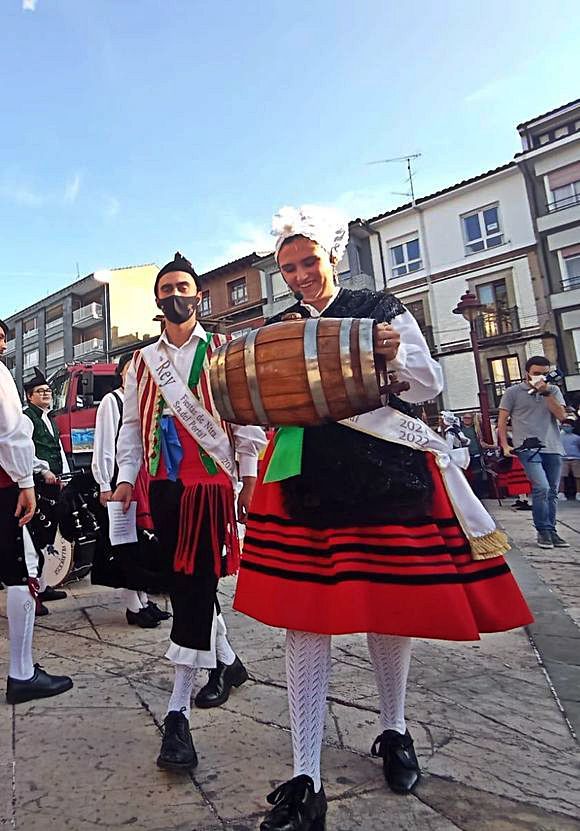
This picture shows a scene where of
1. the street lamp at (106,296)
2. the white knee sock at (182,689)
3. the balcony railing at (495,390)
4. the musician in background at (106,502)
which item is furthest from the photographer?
the street lamp at (106,296)

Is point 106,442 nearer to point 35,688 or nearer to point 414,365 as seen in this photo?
Result: point 35,688

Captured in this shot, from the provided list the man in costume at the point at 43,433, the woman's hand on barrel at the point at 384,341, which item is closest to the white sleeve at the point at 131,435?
the woman's hand on barrel at the point at 384,341

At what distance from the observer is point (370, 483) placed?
58.1 inches

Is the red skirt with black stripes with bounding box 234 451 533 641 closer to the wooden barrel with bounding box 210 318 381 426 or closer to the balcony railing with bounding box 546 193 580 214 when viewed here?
the wooden barrel with bounding box 210 318 381 426

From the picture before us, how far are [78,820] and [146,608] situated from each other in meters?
1.95

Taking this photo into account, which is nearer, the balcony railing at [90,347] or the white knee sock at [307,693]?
the white knee sock at [307,693]

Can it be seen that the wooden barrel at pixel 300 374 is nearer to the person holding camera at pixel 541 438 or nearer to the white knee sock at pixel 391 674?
the white knee sock at pixel 391 674

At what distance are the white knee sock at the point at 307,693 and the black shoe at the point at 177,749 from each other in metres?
0.39

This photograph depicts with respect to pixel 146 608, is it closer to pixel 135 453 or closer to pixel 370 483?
pixel 135 453

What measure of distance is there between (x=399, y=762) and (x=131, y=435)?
1.46 meters

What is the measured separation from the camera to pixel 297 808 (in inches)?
53.1

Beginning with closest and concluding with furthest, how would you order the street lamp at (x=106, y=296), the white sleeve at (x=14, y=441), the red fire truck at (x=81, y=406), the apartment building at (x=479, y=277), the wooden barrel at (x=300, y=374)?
the wooden barrel at (x=300, y=374) → the white sleeve at (x=14, y=441) → the red fire truck at (x=81, y=406) → the apartment building at (x=479, y=277) → the street lamp at (x=106, y=296)

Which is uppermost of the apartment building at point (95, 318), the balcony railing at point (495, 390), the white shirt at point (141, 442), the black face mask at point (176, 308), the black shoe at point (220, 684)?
the apartment building at point (95, 318)

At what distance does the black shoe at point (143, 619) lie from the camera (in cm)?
329
